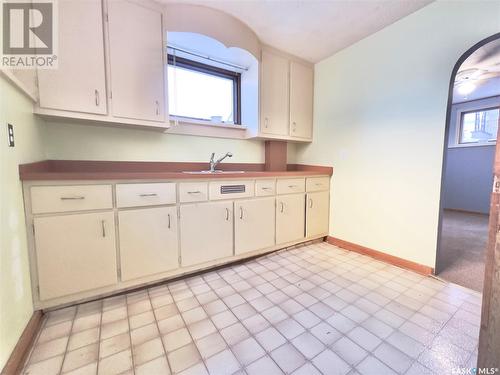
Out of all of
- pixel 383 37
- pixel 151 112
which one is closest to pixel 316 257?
pixel 151 112

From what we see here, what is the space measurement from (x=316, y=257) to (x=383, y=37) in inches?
90.3

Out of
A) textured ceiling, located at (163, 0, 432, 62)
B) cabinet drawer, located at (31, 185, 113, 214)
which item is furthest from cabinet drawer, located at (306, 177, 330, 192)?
cabinet drawer, located at (31, 185, 113, 214)

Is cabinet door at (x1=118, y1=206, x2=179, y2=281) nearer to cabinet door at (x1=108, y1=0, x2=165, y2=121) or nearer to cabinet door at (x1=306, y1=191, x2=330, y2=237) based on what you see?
cabinet door at (x1=108, y1=0, x2=165, y2=121)

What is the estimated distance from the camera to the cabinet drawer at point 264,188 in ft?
7.19

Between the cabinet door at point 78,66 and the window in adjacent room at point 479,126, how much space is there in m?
6.06

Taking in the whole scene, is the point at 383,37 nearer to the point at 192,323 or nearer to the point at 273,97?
the point at 273,97

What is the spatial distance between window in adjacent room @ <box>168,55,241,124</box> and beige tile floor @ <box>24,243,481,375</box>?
175 cm

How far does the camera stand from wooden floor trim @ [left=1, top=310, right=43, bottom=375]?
3.13 feet

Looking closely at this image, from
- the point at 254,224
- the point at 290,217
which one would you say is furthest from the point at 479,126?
the point at 254,224

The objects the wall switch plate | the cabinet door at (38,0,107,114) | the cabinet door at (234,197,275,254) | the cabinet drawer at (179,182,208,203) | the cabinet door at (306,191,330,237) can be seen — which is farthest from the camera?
the cabinet door at (306,191,330,237)

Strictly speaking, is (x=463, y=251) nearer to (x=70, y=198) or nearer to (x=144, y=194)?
(x=144, y=194)

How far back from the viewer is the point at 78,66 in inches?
59.8

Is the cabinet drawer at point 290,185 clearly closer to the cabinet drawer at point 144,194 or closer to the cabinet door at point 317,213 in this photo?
the cabinet door at point 317,213

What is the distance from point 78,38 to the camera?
1504 mm
